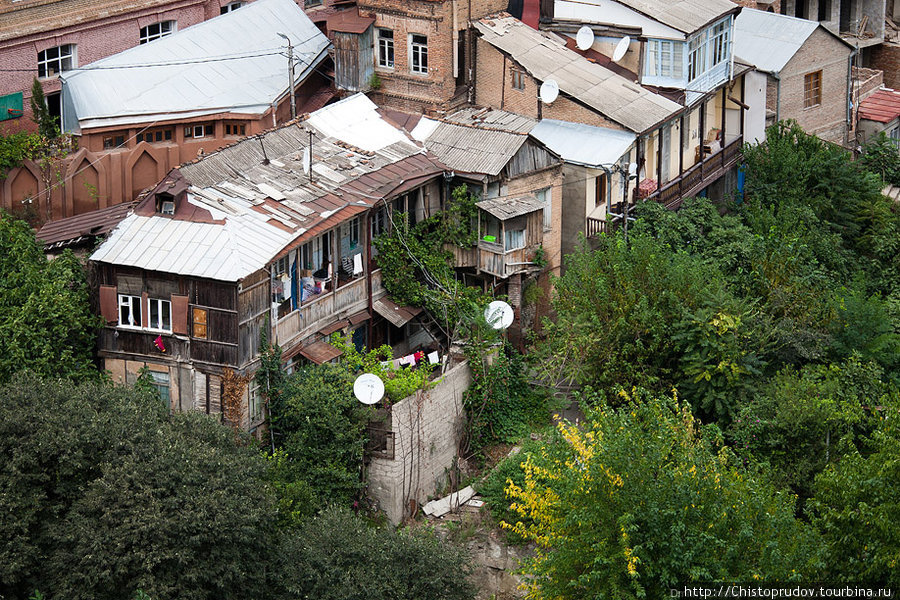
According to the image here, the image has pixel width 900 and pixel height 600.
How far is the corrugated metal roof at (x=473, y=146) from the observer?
40594 mm

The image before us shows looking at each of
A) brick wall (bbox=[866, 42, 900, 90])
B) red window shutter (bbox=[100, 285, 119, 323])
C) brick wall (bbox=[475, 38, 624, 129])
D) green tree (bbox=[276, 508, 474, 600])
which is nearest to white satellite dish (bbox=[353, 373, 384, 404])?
green tree (bbox=[276, 508, 474, 600])

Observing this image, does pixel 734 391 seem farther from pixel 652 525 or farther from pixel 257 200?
pixel 257 200

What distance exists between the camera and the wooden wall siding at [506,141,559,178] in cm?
4094

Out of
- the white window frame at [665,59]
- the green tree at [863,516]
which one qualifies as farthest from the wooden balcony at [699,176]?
the green tree at [863,516]

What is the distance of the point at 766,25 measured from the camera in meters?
53.3

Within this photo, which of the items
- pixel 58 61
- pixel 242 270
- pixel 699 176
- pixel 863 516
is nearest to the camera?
pixel 863 516

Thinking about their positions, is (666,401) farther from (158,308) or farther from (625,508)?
(158,308)

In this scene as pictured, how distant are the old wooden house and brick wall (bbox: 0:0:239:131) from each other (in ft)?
31.3

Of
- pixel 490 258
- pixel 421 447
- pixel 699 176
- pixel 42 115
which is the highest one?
pixel 42 115

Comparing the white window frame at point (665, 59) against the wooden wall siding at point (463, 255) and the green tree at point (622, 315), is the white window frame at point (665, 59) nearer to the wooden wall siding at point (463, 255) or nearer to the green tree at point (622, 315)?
the green tree at point (622, 315)

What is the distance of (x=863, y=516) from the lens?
30047 mm

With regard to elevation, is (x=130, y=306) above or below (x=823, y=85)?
below

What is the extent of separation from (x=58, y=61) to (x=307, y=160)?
11717 millimetres

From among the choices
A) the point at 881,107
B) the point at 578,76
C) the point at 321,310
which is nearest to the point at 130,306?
the point at 321,310
